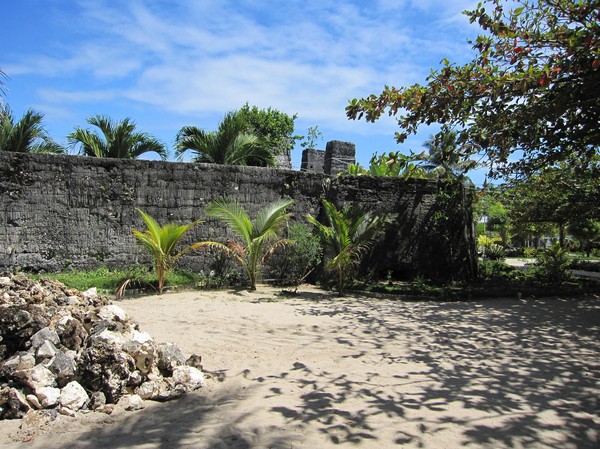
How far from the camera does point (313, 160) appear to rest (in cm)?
1217

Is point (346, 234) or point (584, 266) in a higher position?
point (346, 234)

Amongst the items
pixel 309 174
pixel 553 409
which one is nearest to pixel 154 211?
pixel 309 174

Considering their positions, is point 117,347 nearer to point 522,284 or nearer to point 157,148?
point 157,148

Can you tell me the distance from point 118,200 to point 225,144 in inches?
111

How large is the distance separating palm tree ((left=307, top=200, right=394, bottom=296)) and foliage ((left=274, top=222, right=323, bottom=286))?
11.3 inches

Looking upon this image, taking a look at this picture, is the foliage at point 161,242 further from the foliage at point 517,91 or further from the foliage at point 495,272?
the foliage at point 495,272

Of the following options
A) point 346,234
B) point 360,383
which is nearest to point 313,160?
point 346,234

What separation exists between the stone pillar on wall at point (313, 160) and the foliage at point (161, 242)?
4.30 metres

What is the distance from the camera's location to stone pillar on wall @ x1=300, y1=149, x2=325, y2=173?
12123 millimetres

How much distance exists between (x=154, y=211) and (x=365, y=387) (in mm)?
6215

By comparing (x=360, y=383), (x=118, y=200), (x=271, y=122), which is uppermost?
(x=271, y=122)

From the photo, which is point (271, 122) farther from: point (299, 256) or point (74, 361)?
point (74, 361)

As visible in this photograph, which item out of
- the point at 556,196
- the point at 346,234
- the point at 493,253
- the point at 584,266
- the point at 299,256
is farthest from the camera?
the point at 493,253

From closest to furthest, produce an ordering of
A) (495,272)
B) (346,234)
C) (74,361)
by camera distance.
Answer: (74,361)
(346,234)
(495,272)
